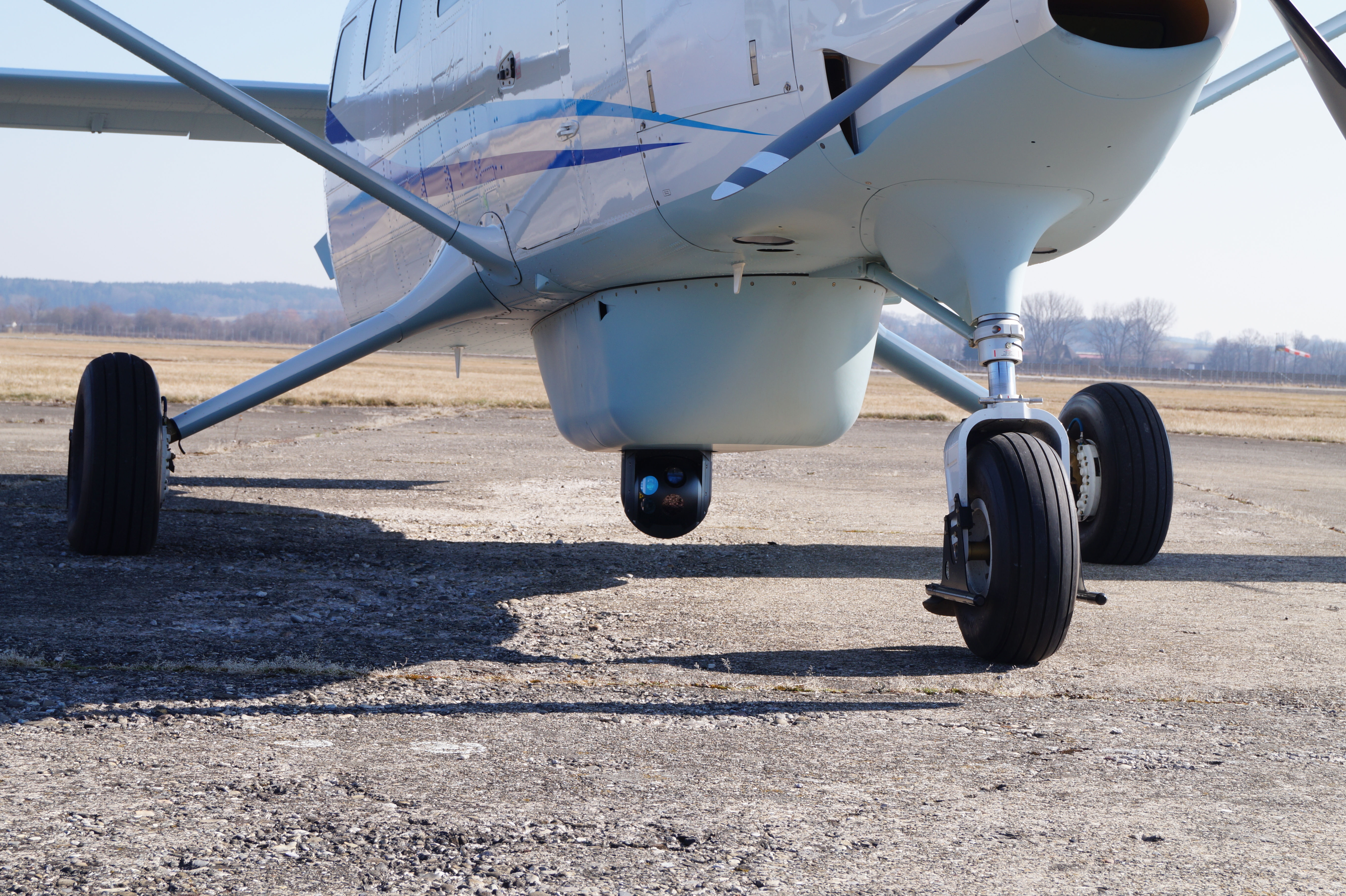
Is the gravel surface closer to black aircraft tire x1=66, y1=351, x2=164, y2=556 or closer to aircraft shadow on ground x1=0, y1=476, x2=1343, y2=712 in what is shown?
aircraft shadow on ground x1=0, y1=476, x2=1343, y2=712

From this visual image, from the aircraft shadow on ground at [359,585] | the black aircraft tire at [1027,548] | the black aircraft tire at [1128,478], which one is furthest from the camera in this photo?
the black aircraft tire at [1128,478]

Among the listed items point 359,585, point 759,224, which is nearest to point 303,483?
point 359,585

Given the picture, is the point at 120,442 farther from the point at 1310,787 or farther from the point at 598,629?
the point at 1310,787

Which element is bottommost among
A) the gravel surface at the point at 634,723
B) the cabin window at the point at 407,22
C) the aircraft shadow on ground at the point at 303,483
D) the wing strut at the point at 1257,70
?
the gravel surface at the point at 634,723

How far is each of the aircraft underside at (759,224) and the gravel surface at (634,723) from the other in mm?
526

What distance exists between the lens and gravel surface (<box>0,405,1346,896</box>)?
7.22 feet

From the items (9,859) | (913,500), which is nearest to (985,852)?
(9,859)

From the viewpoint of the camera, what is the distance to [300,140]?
516 centimetres

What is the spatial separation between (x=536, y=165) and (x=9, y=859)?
11.9 ft

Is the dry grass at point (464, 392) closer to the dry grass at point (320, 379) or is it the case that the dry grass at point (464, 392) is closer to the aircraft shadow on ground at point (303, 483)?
the dry grass at point (320, 379)

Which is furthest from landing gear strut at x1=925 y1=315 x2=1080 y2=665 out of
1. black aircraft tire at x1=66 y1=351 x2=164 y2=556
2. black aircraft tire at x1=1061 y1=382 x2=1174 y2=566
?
black aircraft tire at x1=66 y1=351 x2=164 y2=556

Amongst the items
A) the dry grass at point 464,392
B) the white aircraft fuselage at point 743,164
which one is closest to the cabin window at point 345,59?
the white aircraft fuselage at point 743,164

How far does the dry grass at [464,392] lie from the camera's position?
66.2 feet

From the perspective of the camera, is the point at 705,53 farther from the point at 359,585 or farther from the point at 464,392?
the point at 464,392
